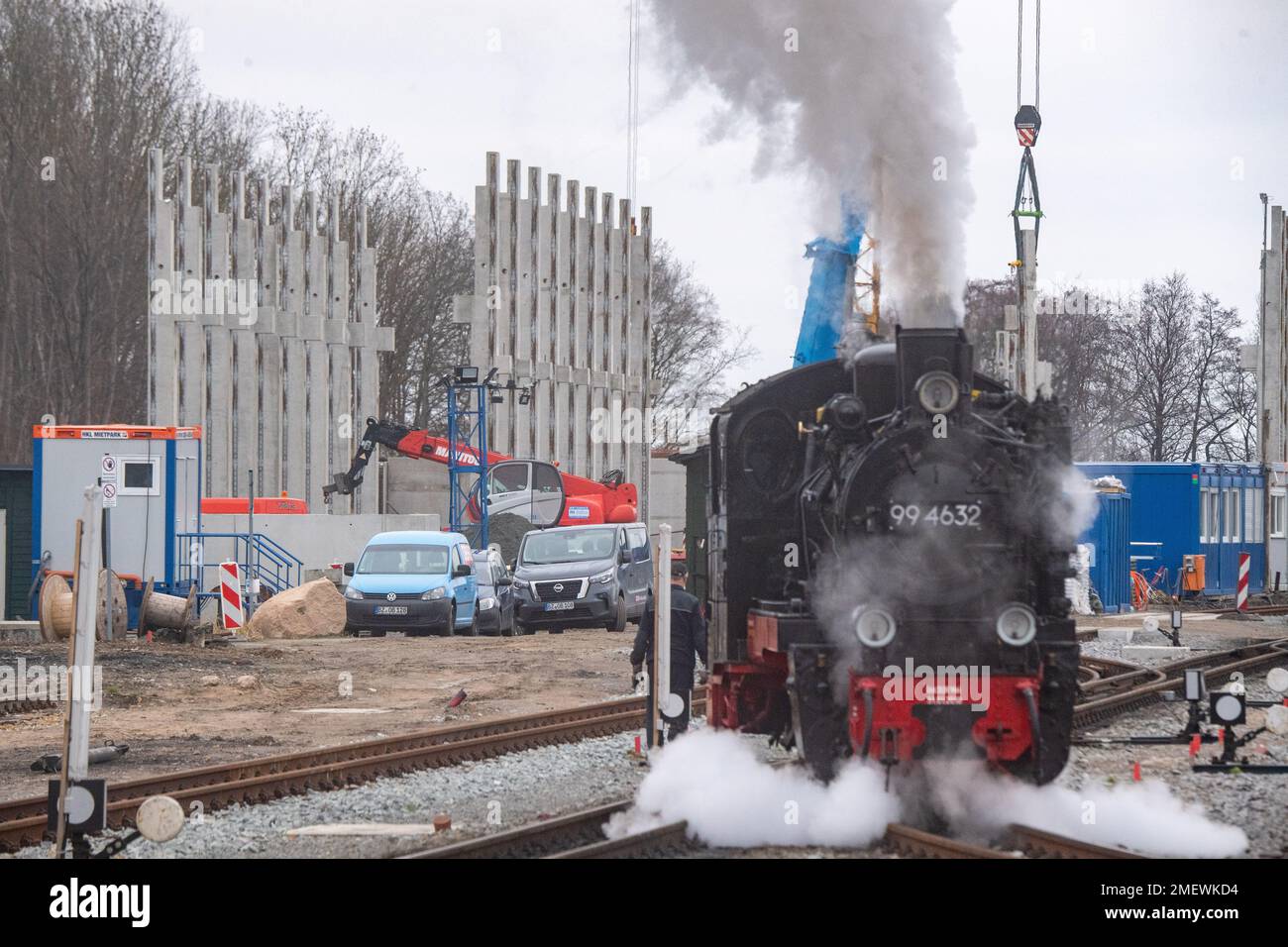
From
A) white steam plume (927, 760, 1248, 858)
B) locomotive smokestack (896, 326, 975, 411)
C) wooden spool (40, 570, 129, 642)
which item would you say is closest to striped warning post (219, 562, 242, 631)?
wooden spool (40, 570, 129, 642)

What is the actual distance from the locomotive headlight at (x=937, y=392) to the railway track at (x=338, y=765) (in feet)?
18.3

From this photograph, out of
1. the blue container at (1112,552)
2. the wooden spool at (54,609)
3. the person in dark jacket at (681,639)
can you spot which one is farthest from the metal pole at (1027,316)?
the person in dark jacket at (681,639)

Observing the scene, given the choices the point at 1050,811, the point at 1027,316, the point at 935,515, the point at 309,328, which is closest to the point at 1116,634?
the point at 1027,316

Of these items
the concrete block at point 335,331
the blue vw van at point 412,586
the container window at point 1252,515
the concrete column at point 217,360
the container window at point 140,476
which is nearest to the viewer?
the container window at point 140,476

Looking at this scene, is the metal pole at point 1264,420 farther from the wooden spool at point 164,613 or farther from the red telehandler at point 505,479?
the wooden spool at point 164,613

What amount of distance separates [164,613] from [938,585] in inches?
714

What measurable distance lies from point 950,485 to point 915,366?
29.3 inches

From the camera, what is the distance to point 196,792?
38.1ft

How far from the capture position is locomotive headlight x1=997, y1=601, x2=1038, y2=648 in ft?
31.6

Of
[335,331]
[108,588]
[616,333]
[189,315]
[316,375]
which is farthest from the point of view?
[616,333]

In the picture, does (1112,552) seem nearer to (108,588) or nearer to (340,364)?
(108,588)

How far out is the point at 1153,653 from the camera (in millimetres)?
24969

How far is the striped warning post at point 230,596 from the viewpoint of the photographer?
28.2 m
